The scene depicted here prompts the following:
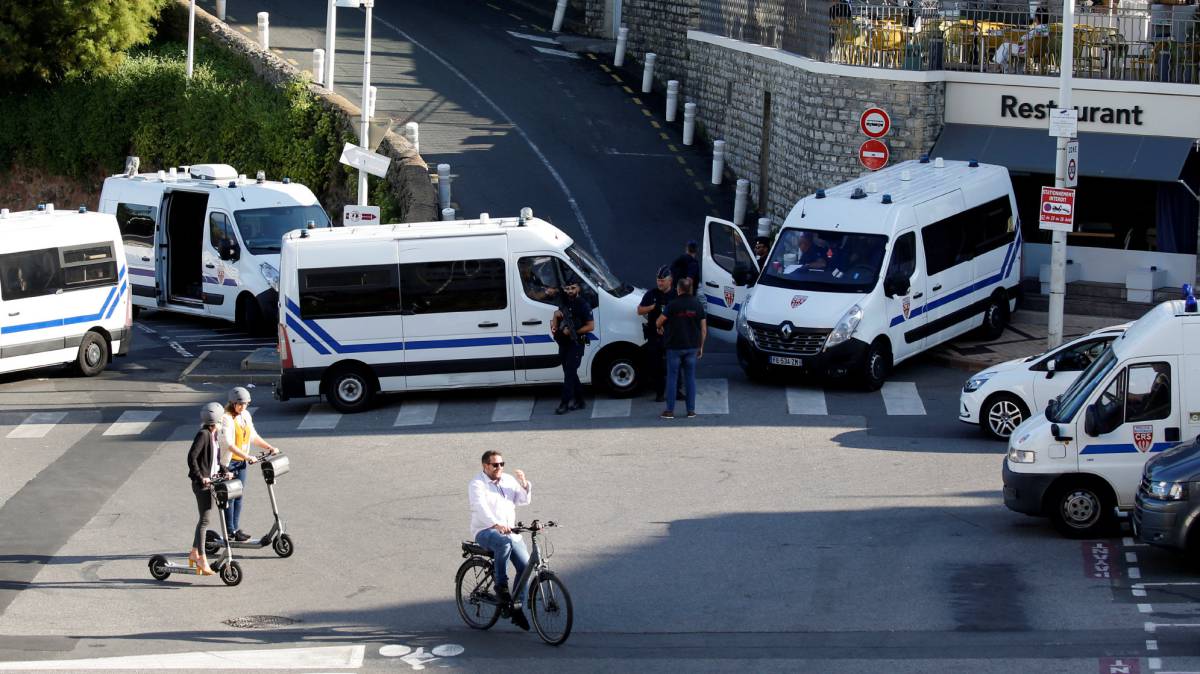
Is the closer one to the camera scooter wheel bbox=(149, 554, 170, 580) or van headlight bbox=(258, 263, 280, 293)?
scooter wheel bbox=(149, 554, 170, 580)

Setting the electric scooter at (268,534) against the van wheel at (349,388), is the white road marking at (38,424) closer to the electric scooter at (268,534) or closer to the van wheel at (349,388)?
the van wheel at (349,388)

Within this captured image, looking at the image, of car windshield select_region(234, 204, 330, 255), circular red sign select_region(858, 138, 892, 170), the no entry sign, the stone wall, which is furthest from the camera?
the stone wall

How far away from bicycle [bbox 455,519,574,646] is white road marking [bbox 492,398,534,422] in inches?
319

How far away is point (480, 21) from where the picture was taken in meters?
47.4

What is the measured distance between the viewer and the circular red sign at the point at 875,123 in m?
26.2

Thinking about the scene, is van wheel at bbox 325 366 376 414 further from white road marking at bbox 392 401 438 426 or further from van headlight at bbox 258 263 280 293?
van headlight at bbox 258 263 280 293

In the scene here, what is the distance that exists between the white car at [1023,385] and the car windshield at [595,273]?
5101 millimetres

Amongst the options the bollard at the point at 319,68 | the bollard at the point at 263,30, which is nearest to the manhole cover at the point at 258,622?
the bollard at the point at 319,68

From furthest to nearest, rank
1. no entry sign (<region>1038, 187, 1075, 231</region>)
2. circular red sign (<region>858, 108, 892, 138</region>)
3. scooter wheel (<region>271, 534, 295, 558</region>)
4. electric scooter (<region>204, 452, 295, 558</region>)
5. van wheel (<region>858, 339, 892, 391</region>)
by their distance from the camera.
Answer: circular red sign (<region>858, 108, 892, 138</region>)
no entry sign (<region>1038, 187, 1075, 231</region>)
van wheel (<region>858, 339, 892, 391</region>)
scooter wheel (<region>271, 534, 295, 558</region>)
electric scooter (<region>204, 452, 295, 558</region>)

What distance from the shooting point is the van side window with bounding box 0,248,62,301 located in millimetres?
23828

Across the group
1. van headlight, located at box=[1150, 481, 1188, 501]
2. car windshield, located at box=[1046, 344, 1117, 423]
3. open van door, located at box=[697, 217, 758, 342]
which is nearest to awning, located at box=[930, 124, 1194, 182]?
open van door, located at box=[697, 217, 758, 342]

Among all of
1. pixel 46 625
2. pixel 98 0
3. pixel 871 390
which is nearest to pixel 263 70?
pixel 98 0

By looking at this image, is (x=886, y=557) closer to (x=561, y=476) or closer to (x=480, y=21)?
(x=561, y=476)

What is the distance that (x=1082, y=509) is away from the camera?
15.2 m
